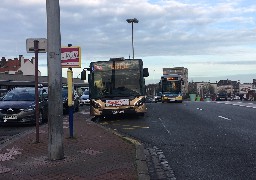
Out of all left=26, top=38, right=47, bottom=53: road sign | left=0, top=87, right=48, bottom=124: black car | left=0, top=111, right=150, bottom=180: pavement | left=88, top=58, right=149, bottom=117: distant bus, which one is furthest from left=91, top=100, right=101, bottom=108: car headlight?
left=26, top=38, right=47, bottom=53: road sign

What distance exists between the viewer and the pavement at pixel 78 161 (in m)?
6.29

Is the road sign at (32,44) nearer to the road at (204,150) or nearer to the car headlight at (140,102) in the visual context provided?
the road at (204,150)

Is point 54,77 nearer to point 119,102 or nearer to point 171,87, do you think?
point 119,102

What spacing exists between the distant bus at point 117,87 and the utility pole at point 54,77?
1059 cm

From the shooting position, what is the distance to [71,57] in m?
10.6

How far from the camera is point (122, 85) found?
1861 centimetres

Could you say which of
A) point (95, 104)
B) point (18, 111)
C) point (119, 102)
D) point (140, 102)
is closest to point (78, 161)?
point (18, 111)

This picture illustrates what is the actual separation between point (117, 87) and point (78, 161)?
36.9 ft

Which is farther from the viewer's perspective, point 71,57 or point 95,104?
point 95,104

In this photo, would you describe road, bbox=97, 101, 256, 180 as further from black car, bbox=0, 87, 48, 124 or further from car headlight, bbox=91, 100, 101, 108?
car headlight, bbox=91, 100, 101, 108

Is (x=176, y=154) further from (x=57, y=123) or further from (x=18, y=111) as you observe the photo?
(x=18, y=111)

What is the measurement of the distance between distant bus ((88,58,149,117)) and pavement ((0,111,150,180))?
756cm

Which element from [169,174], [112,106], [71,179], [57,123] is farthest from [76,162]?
[112,106]

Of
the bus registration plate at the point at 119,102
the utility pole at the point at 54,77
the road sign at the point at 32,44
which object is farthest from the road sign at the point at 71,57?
the bus registration plate at the point at 119,102
